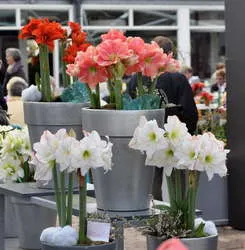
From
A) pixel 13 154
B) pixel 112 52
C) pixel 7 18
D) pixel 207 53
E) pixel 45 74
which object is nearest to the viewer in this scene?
pixel 112 52

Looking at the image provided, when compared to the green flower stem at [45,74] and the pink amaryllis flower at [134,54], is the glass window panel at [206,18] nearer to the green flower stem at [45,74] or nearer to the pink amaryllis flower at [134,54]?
Answer: the green flower stem at [45,74]

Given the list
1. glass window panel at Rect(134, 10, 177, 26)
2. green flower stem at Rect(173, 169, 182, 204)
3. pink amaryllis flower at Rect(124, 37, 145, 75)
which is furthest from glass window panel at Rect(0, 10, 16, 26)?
green flower stem at Rect(173, 169, 182, 204)

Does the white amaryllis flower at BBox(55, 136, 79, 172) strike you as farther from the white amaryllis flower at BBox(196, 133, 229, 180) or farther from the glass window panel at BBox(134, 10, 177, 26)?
the glass window panel at BBox(134, 10, 177, 26)

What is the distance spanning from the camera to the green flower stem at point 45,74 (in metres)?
4.68

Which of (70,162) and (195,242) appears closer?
(70,162)

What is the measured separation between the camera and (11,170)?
5.06 metres

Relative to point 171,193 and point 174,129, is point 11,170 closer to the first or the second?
point 171,193

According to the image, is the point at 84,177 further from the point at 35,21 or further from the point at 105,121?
the point at 35,21

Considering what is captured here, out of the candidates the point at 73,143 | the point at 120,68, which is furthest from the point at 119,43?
the point at 73,143

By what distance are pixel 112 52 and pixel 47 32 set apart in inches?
28.2

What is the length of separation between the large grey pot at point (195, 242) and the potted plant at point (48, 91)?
2.99ft

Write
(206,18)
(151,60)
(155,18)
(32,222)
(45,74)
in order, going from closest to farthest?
(151,60)
(45,74)
(32,222)
(155,18)
(206,18)

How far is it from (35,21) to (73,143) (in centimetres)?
110

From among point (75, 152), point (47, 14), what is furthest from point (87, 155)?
point (47, 14)
